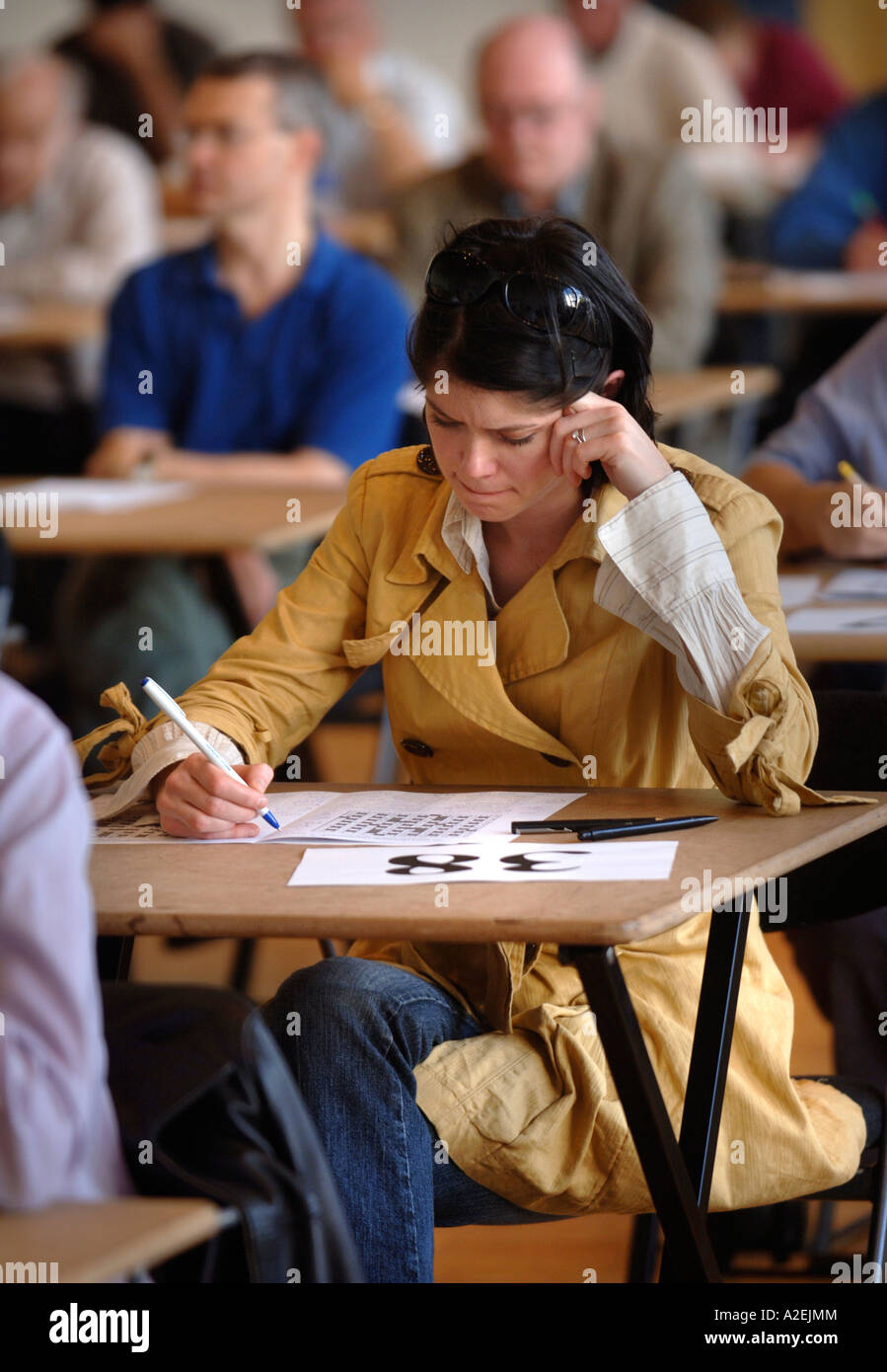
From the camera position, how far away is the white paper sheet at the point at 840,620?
7.72ft

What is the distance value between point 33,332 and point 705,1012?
4.67m

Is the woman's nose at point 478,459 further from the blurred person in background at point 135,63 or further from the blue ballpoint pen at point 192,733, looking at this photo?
the blurred person in background at point 135,63

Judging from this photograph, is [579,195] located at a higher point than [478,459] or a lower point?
higher

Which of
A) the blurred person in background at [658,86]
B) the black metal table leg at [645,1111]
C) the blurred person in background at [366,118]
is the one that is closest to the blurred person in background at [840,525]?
the black metal table leg at [645,1111]

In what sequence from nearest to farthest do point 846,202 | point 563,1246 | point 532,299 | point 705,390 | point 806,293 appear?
point 532,299 < point 563,1246 < point 705,390 < point 806,293 < point 846,202

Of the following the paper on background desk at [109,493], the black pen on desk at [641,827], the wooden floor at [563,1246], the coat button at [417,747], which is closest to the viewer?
the black pen on desk at [641,827]

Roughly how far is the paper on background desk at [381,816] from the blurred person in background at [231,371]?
1.86 m

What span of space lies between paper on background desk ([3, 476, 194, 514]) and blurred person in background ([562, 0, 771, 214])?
4.40 metres

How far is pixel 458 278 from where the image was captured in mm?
1769

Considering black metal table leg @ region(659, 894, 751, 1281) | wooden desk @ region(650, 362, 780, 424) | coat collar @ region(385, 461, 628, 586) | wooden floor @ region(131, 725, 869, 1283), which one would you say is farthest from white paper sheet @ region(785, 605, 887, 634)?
wooden desk @ region(650, 362, 780, 424)

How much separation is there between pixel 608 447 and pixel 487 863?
1.44 feet

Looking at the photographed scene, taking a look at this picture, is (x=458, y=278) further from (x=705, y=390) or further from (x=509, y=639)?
(x=705, y=390)

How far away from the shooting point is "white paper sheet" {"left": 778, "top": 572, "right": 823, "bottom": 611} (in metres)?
2.56

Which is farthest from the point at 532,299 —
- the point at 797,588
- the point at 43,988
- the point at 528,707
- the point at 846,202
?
the point at 846,202
